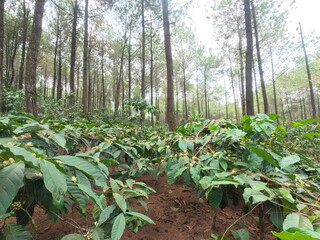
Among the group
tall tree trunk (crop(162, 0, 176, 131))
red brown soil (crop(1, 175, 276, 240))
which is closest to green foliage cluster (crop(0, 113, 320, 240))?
red brown soil (crop(1, 175, 276, 240))

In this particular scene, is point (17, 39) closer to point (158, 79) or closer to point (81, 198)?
point (158, 79)

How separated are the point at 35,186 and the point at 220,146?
1.60 meters

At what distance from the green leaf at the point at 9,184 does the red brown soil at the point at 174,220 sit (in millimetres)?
968

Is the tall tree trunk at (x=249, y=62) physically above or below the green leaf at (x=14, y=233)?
above

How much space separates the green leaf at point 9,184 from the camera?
1.85ft

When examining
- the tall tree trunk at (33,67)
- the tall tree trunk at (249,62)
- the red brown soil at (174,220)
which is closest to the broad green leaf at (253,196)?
the red brown soil at (174,220)

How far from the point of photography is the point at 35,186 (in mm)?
771

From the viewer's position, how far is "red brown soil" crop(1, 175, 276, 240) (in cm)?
159

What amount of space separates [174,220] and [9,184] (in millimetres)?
1841

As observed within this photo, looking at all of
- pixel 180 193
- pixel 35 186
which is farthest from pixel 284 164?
pixel 180 193

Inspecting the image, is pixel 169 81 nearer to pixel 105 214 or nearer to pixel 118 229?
pixel 105 214

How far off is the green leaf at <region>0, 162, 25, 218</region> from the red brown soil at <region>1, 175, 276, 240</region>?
968 millimetres

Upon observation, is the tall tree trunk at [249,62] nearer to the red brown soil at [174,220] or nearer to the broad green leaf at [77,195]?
the red brown soil at [174,220]

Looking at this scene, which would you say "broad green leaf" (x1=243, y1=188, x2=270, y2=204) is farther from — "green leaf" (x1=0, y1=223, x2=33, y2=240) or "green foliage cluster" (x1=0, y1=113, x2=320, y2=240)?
"green leaf" (x1=0, y1=223, x2=33, y2=240)
